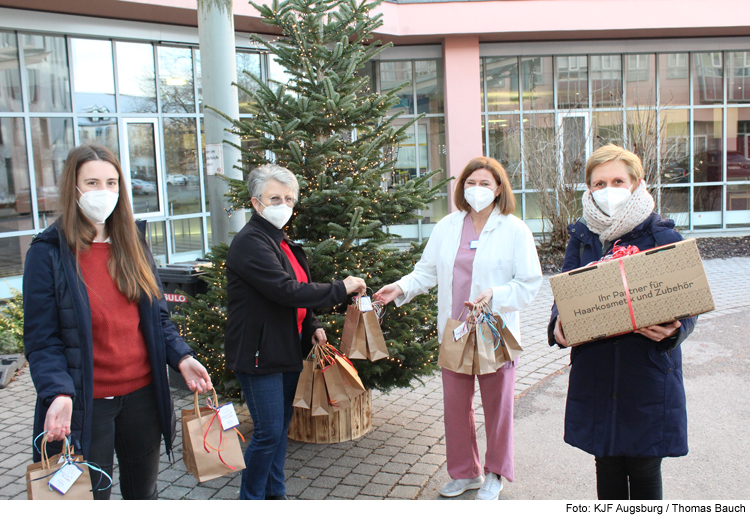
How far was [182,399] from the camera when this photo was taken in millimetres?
6074

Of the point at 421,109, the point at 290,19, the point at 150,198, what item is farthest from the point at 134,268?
the point at 421,109

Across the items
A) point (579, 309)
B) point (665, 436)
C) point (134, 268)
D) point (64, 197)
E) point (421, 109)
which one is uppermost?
point (421, 109)

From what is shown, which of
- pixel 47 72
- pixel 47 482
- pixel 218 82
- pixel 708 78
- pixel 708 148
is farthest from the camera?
pixel 708 148

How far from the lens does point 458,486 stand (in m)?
3.94

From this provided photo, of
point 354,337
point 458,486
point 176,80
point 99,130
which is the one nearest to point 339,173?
point 354,337

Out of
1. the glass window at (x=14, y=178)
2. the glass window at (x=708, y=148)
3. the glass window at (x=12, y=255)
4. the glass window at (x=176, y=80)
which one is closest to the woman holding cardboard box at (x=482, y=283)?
the glass window at (x=12, y=255)

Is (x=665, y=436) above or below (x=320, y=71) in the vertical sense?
below

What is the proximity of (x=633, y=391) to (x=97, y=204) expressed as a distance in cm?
250

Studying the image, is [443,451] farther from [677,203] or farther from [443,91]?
[677,203]

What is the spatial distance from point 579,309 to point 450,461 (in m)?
1.72

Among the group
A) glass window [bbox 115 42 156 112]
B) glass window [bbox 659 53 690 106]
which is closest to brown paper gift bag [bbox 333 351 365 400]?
glass window [bbox 115 42 156 112]

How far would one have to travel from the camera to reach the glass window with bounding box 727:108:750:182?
17031 millimetres

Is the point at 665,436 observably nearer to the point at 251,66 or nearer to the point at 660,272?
the point at 660,272

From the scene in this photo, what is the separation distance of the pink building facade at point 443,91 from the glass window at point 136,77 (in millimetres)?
24
